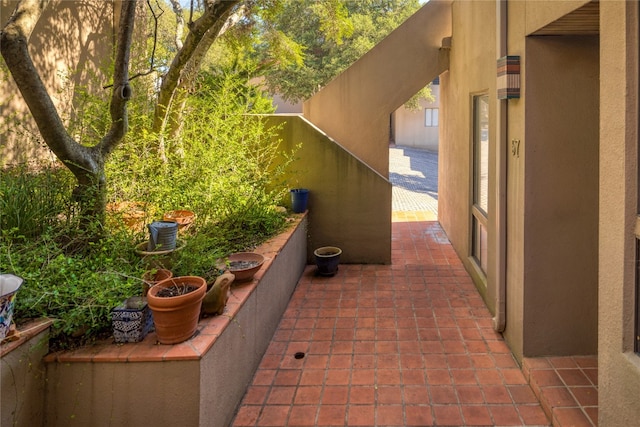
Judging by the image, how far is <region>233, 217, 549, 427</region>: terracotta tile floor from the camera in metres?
3.29

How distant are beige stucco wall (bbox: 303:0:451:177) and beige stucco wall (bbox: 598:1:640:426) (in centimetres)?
554

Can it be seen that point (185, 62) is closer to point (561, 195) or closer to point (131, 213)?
point (131, 213)

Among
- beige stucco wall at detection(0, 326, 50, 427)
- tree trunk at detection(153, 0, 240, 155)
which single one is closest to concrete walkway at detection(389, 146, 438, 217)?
tree trunk at detection(153, 0, 240, 155)

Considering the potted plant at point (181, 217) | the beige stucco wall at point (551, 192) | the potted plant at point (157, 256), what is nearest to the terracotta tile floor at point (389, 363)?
the beige stucco wall at point (551, 192)

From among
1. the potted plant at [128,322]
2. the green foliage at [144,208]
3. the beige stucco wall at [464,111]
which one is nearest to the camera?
the potted plant at [128,322]

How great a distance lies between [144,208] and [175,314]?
5.98 feet

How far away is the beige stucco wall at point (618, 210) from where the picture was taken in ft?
7.38

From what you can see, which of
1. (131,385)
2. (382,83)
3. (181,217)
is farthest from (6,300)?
(382,83)

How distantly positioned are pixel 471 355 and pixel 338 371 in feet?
3.85

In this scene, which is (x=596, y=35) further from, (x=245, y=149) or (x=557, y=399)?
(x=245, y=149)

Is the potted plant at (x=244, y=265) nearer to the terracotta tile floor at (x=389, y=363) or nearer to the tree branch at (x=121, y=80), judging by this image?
the terracotta tile floor at (x=389, y=363)

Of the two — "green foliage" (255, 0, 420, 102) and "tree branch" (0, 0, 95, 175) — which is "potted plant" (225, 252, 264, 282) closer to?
"tree branch" (0, 0, 95, 175)

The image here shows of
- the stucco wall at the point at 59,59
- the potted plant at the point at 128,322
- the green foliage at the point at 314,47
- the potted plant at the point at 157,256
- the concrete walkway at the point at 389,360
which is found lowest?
the concrete walkway at the point at 389,360

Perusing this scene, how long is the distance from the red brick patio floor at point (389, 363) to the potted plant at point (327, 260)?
0.19 meters
